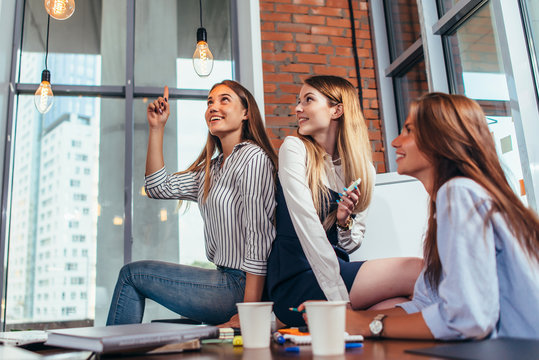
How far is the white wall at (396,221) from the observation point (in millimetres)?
2102

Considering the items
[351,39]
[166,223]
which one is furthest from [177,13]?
[166,223]

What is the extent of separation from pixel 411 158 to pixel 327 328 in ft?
1.80

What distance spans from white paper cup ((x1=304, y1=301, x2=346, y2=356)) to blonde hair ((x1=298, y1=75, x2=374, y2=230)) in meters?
0.97

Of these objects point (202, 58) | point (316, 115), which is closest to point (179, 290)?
point (316, 115)

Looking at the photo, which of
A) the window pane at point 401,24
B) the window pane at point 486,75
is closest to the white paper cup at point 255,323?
the window pane at point 486,75

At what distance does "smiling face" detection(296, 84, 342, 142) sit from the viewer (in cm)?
184

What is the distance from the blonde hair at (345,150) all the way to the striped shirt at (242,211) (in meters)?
0.16

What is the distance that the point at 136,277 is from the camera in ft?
4.87

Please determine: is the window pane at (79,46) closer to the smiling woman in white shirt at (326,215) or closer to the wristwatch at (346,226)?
the smiling woman in white shirt at (326,215)

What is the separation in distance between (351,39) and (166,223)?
207 centimetres

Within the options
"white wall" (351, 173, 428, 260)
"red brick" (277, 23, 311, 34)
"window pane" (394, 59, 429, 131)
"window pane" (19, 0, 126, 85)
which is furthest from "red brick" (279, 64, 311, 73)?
"white wall" (351, 173, 428, 260)

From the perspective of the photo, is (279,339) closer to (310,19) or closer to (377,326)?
(377,326)

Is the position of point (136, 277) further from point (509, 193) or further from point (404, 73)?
point (404, 73)

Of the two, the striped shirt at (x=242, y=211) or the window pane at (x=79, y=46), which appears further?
the window pane at (x=79, y=46)
